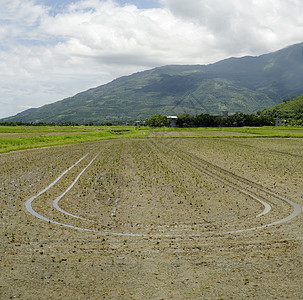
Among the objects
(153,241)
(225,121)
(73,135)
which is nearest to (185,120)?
(225,121)

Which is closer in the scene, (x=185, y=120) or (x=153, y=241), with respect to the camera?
(x=153, y=241)

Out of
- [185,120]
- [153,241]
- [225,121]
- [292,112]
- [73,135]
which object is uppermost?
[292,112]

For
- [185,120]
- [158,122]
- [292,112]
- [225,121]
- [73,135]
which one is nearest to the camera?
[73,135]

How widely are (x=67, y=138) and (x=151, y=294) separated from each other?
57.7 m

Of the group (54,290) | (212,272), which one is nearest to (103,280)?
(54,290)

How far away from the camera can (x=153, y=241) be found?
9.12 meters

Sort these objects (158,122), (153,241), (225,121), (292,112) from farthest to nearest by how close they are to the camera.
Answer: (292,112), (158,122), (225,121), (153,241)

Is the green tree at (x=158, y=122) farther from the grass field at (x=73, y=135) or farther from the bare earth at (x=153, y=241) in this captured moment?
the bare earth at (x=153, y=241)

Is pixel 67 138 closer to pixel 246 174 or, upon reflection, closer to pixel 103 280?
pixel 246 174

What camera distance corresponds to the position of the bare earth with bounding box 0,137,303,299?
6.68 metres

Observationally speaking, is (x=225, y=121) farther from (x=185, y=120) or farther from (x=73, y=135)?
(x=73, y=135)

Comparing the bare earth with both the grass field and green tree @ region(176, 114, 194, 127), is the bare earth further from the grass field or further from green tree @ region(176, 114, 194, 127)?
green tree @ region(176, 114, 194, 127)

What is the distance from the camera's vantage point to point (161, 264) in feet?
25.2

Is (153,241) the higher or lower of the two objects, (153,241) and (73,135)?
the lower
